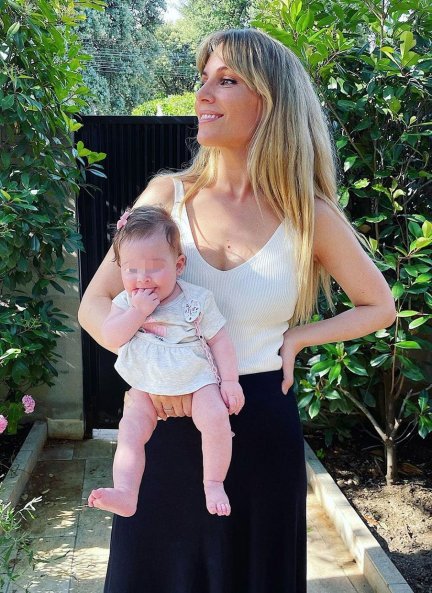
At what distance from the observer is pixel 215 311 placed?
147 cm

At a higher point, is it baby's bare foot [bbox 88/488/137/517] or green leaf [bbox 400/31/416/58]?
green leaf [bbox 400/31/416/58]

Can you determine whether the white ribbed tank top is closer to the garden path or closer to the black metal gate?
the garden path

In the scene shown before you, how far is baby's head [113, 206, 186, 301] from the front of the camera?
55.5 inches

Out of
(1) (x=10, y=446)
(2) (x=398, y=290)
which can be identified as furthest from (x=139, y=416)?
(1) (x=10, y=446)

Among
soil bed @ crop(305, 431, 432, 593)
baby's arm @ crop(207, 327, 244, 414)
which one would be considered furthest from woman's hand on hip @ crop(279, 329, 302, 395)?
soil bed @ crop(305, 431, 432, 593)

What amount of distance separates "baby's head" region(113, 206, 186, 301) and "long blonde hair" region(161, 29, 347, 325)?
23 centimetres

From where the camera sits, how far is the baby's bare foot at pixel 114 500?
4.46ft

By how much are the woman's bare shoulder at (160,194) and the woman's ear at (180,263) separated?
20cm

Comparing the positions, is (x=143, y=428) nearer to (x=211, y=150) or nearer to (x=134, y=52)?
(x=211, y=150)

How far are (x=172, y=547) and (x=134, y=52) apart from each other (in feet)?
82.6

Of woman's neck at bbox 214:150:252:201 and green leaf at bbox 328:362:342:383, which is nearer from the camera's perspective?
woman's neck at bbox 214:150:252:201

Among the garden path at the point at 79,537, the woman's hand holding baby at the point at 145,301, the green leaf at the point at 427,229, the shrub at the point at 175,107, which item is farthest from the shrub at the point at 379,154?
the shrub at the point at 175,107

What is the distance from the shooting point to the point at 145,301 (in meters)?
1.39

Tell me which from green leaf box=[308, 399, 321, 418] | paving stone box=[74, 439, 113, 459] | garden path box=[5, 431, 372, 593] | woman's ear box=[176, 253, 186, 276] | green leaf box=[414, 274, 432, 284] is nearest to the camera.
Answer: woman's ear box=[176, 253, 186, 276]
